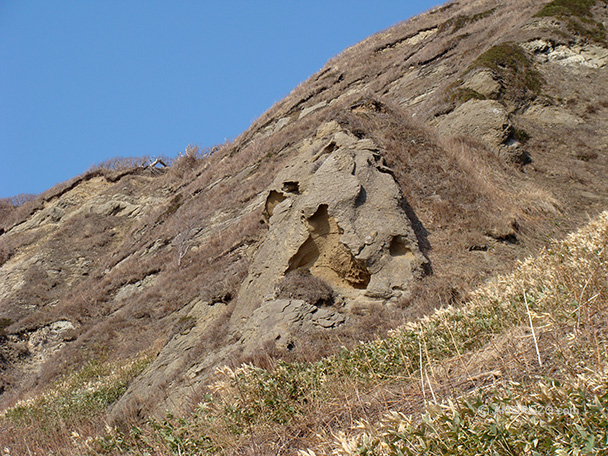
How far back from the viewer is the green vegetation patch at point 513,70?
66.0ft

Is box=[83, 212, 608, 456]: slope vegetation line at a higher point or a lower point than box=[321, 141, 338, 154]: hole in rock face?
lower

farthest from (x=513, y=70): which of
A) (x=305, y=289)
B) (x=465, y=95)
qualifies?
(x=305, y=289)

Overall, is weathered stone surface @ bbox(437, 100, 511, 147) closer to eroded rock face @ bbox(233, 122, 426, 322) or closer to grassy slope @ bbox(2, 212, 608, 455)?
eroded rock face @ bbox(233, 122, 426, 322)

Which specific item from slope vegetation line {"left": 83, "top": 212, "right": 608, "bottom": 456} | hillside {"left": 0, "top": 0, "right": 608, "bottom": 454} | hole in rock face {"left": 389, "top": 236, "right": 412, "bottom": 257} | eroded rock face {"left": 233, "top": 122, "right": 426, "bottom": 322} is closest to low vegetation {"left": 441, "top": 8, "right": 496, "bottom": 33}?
hillside {"left": 0, "top": 0, "right": 608, "bottom": 454}

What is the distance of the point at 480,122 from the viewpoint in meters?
17.5

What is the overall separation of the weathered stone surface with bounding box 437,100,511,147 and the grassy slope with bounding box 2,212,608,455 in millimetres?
10076

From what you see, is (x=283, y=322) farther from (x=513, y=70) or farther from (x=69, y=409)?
(x=513, y=70)

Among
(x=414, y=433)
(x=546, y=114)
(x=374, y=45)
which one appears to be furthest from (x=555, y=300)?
(x=374, y=45)

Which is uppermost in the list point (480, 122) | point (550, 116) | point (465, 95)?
point (465, 95)

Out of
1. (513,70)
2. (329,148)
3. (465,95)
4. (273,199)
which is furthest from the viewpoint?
(513,70)

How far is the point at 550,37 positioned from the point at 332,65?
1986 cm

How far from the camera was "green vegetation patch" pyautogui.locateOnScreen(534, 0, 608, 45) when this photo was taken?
76.4 feet

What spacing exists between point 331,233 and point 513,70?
47.4ft

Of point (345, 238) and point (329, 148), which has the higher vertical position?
point (329, 148)
